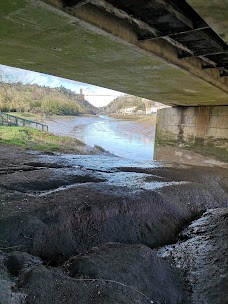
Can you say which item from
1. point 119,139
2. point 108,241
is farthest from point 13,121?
point 108,241

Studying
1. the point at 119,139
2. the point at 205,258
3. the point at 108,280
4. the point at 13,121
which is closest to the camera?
the point at 108,280

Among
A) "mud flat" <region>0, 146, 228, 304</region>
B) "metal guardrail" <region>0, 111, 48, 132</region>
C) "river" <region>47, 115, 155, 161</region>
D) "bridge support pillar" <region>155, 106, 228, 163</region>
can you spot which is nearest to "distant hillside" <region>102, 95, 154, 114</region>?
"river" <region>47, 115, 155, 161</region>

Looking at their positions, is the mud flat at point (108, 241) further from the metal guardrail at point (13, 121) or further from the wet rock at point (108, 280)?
the metal guardrail at point (13, 121)

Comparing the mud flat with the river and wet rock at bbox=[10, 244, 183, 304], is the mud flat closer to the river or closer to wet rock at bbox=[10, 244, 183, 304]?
wet rock at bbox=[10, 244, 183, 304]

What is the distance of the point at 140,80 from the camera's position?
10.1m

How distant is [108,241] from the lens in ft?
14.5

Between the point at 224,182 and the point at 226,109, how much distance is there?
24.9ft

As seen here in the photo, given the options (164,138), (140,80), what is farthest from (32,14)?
(164,138)

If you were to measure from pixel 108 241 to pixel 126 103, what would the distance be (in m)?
88.1

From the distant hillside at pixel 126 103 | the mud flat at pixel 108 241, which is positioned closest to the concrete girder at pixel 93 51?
the mud flat at pixel 108 241

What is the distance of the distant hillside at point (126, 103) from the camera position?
3108 inches

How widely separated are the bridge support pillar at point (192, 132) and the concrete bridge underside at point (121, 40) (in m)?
4.88

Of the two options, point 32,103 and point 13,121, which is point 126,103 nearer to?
point 32,103

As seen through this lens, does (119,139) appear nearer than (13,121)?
No
